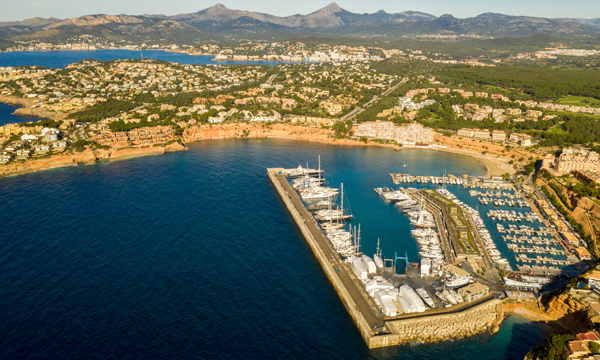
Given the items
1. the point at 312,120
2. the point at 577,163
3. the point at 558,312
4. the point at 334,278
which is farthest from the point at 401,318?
the point at 312,120

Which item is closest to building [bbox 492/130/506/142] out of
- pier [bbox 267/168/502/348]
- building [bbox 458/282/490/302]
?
building [bbox 458/282/490/302]

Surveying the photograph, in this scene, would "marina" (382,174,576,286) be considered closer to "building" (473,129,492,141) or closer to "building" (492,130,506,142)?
"building" (492,130,506,142)

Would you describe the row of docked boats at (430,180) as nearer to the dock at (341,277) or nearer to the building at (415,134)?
the dock at (341,277)

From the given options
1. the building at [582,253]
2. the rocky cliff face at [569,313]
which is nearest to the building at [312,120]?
the building at [582,253]

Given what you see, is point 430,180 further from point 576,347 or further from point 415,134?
point 576,347

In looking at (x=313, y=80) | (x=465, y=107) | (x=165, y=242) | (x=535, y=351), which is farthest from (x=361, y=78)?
(x=535, y=351)

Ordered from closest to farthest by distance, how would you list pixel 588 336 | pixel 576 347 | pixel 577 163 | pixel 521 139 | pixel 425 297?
pixel 576 347, pixel 588 336, pixel 425 297, pixel 577 163, pixel 521 139
